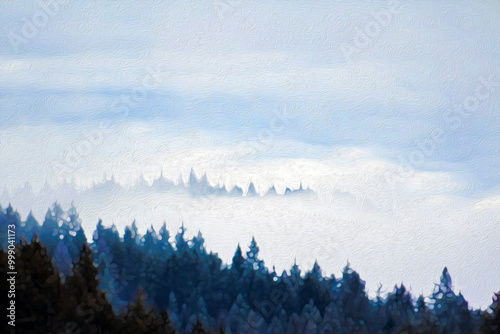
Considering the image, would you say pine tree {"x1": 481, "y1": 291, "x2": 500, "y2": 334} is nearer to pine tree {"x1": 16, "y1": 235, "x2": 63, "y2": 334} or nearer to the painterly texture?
the painterly texture

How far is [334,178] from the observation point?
Answer: 381 inches

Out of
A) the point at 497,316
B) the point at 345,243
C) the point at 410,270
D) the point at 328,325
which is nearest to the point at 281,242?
the point at 345,243

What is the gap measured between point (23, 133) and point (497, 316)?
8.04 m

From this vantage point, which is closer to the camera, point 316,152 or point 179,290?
point 316,152

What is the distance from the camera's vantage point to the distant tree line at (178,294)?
8.57 m

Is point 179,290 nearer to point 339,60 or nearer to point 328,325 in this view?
point 328,325

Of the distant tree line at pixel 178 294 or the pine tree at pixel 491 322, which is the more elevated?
the distant tree line at pixel 178 294

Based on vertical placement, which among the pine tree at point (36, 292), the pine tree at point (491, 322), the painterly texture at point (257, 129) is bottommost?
the pine tree at point (491, 322)

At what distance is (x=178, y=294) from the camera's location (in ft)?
48.9

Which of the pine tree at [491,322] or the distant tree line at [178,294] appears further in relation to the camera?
the pine tree at [491,322]

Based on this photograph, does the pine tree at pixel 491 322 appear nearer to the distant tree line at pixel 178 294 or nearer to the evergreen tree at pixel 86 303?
the distant tree line at pixel 178 294

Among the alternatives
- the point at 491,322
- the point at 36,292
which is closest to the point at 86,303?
the point at 36,292

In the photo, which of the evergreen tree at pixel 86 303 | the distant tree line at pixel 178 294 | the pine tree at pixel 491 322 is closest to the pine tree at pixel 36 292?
the distant tree line at pixel 178 294

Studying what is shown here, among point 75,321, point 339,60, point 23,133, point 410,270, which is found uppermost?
point 339,60
